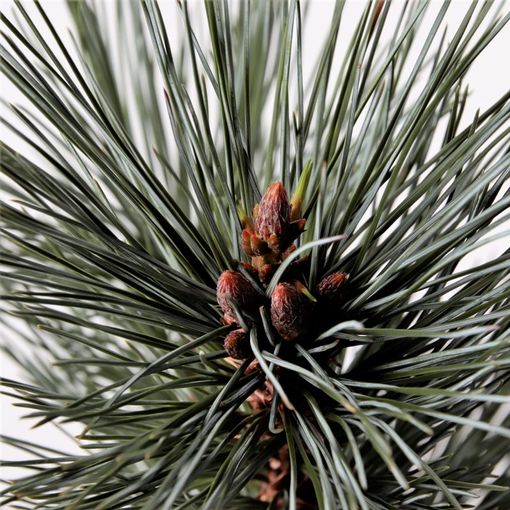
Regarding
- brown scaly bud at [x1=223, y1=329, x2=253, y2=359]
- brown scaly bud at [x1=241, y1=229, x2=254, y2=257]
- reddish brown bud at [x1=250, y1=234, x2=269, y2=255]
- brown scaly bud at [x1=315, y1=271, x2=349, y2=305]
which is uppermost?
brown scaly bud at [x1=241, y1=229, x2=254, y2=257]

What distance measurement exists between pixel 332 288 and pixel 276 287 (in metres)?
0.03

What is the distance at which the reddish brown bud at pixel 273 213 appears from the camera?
0.30 meters

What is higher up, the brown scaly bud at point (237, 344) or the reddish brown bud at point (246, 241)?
the reddish brown bud at point (246, 241)

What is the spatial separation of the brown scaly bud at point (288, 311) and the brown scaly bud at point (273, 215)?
0.9 inches

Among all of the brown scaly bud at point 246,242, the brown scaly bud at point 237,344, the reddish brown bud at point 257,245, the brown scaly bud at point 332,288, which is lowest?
the brown scaly bud at point 237,344

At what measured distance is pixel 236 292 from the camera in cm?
30

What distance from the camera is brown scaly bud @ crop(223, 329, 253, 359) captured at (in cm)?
31

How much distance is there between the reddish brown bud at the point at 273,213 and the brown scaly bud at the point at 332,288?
0.09 feet

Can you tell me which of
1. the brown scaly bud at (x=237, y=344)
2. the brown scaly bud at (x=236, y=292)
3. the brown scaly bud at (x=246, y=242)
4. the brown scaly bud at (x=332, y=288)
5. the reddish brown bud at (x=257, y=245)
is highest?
the brown scaly bud at (x=246, y=242)

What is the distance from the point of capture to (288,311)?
30cm

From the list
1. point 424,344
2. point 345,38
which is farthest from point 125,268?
point 345,38

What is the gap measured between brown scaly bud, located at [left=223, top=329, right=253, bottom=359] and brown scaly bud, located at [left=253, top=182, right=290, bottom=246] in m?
0.04

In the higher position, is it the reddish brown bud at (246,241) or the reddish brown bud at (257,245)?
the reddish brown bud at (246,241)

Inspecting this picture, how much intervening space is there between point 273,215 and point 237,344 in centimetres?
6
